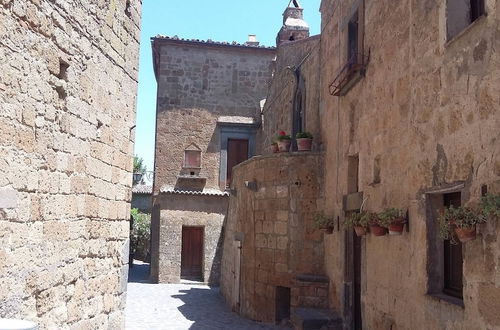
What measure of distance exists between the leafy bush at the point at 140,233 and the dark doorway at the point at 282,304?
1323 centimetres

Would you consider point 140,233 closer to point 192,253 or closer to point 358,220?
point 192,253

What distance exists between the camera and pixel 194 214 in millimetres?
18609

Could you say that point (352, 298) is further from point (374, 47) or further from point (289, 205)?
point (374, 47)

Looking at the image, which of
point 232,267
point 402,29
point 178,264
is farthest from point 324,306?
point 178,264

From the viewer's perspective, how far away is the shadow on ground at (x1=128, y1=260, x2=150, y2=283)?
1866cm

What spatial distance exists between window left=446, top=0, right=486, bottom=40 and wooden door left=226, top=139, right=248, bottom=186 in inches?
569

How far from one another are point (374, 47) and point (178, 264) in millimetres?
12441

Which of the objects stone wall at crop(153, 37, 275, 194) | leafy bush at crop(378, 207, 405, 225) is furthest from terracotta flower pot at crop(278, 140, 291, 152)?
stone wall at crop(153, 37, 275, 194)

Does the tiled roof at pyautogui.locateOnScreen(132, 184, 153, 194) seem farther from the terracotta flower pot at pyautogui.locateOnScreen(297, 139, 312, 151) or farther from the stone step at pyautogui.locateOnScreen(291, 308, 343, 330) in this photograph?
the stone step at pyautogui.locateOnScreen(291, 308, 343, 330)

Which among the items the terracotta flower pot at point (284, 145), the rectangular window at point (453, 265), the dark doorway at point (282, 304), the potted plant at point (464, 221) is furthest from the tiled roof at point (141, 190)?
the potted plant at point (464, 221)

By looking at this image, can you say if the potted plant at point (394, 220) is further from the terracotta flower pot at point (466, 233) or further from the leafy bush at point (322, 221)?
the leafy bush at point (322, 221)

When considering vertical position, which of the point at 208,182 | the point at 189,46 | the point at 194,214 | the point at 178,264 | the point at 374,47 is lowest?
the point at 178,264

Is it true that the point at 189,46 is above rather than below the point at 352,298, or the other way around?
above

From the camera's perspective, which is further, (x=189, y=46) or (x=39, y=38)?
(x=189, y=46)
